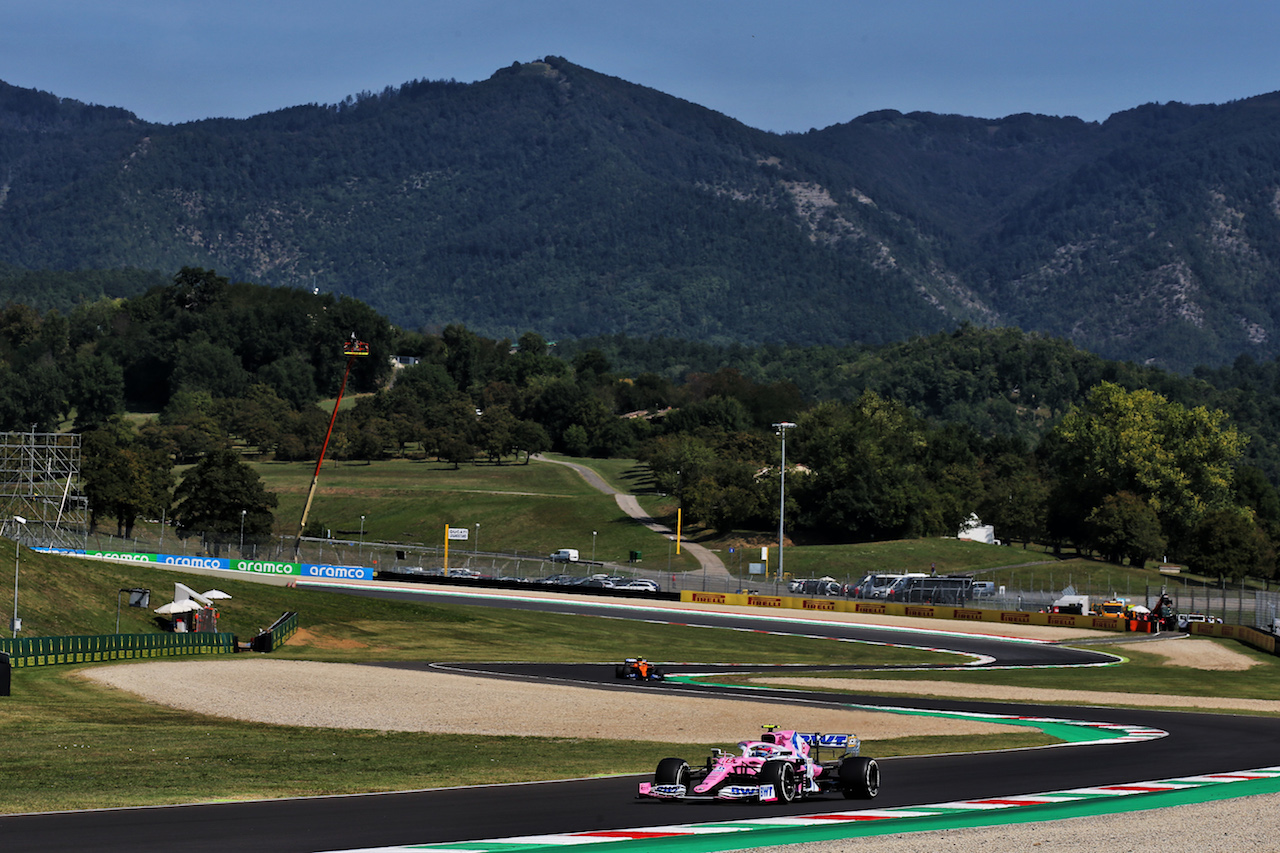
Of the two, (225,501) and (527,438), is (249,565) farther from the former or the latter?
(527,438)

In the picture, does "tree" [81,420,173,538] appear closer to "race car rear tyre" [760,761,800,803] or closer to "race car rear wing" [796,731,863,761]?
"race car rear wing" [796,731,863,761]

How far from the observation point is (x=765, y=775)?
18.9 metres

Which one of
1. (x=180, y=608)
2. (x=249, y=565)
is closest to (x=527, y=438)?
(x=249, y=565)

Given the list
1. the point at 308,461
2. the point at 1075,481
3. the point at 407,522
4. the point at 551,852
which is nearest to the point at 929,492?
the point at 1075,481

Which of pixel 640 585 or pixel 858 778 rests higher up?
pixel 858 778

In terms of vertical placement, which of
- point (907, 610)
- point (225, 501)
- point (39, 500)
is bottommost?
point (907, 610)

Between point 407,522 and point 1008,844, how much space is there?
14563 centimetres

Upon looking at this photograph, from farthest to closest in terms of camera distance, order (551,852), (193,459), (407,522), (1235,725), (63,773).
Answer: (193,459)
(407,522)
(1235,725)
(63,773)
(551,852)

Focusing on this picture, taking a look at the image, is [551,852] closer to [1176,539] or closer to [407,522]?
[1176,539]

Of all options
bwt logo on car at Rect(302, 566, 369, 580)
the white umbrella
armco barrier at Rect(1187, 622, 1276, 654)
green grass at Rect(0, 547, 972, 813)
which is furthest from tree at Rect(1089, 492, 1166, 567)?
the white umbrella

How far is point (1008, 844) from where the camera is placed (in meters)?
16.6

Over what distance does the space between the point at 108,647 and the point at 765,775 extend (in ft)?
117

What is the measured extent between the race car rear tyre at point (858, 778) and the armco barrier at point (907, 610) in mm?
58144

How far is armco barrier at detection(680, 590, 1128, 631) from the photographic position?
246ft
